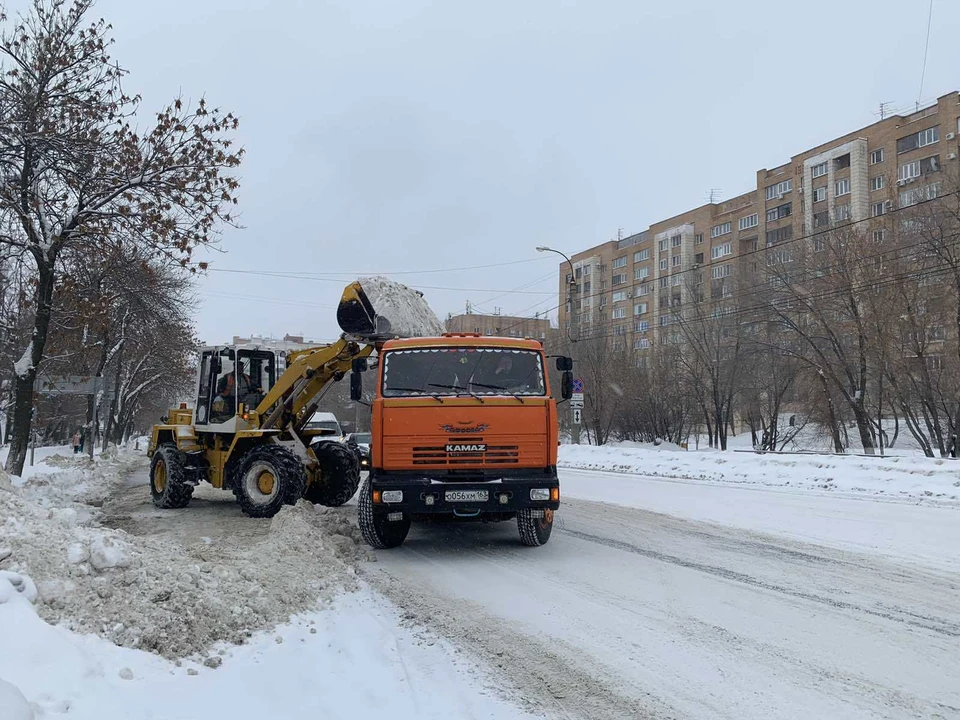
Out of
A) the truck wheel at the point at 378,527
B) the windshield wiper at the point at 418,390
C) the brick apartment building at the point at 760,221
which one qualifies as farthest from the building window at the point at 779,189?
the truck wheel at the point at 378,527

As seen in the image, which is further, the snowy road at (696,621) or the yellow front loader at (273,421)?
the yellow front loader at (273,421)

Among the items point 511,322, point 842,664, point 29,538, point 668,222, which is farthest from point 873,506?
→ point 668,222

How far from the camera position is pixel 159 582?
534 cm

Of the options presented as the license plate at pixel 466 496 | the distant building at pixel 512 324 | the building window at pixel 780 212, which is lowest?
the license plate at pixel 466 496

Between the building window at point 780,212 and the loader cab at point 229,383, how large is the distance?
55.5 m

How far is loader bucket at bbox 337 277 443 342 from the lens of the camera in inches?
450

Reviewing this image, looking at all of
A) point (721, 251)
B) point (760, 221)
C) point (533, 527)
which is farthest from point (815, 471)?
point (721, 251)

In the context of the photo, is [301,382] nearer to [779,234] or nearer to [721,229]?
[779,234]

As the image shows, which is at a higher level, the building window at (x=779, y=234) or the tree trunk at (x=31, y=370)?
the building window at (x=779, y=234)

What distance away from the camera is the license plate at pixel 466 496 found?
847 cm

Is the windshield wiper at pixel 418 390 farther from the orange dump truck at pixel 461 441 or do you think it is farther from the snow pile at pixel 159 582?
the snow pile at pixel 159 582

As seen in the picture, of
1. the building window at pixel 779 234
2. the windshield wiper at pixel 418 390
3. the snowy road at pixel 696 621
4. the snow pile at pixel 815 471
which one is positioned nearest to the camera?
the snowy road at pixel 696 621

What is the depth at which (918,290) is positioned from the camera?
25250 mm

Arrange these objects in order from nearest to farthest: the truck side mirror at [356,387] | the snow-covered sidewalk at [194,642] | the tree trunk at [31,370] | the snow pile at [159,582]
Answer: the snow-covered sidewalk at [194,642]
the snow pile at [159,582]
the truck side mirror at [356,387]
the tree trunk at [31,370]
